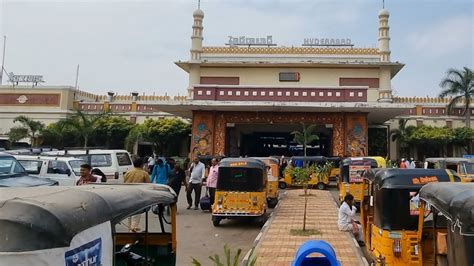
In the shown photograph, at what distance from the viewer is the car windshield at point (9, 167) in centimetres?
1016

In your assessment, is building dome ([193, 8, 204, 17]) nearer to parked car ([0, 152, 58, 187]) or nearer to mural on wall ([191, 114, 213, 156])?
mural on wall ([191, 114, 213, 156])

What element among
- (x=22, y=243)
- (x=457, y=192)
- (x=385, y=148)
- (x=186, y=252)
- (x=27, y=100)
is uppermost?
(x=27, y=100)

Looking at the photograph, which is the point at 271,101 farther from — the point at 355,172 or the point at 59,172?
the point at 59,172

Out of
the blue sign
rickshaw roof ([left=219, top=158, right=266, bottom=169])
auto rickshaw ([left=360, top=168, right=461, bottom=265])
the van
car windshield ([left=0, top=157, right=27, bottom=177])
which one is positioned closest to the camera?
the blue sign

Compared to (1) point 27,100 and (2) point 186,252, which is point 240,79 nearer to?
(1) point 27,100

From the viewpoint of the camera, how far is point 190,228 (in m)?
10.9

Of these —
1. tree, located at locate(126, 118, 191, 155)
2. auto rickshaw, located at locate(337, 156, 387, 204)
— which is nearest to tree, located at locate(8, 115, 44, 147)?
tree, located at locate(126, 118, 191, 155)

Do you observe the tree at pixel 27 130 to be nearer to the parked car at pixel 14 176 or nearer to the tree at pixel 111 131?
the tree at pixel 111 131

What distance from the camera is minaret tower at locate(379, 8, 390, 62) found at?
34.0 meters

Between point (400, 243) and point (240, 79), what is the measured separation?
2919 cm

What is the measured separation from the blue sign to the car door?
37.8 ft

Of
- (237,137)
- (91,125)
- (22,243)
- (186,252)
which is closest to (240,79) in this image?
(237,137)

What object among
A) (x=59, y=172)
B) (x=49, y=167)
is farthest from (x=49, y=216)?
(x=49, y=167)

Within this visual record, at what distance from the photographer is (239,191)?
1141 centimetres
